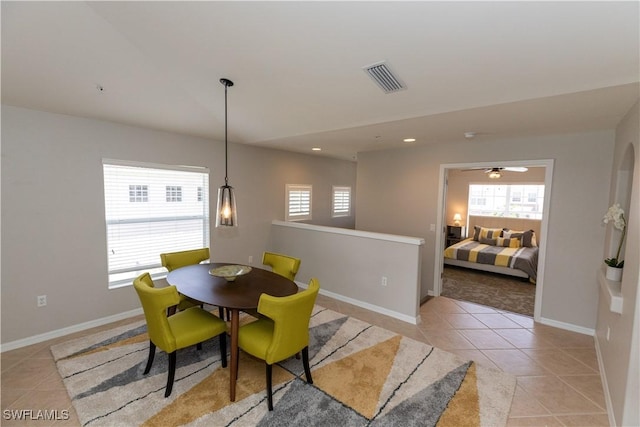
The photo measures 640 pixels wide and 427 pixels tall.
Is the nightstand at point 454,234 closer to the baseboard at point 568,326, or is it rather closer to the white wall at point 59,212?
the baseboard at point 568,326

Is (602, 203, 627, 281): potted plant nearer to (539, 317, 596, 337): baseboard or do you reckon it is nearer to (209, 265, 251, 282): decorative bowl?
(539, 317, 596, 337): baseboard

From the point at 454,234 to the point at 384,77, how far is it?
5.80m

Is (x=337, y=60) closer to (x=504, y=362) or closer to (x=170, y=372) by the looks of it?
(x=170, y=372)

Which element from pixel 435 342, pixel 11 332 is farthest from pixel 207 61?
pixel 435 342

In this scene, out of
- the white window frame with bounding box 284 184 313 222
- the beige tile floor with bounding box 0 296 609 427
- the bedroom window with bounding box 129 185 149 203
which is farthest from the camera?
the white window frame with bounding box 284 184 313 222

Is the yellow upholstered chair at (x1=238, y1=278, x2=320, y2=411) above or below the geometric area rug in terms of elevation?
above

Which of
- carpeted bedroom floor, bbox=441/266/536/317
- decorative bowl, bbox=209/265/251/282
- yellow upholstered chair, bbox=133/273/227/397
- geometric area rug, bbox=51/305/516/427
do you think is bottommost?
geometric area rug, bbox=51/305/516/427

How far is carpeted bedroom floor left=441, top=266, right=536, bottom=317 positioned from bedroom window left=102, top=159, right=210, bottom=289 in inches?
164

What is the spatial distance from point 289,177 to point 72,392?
4.16 m

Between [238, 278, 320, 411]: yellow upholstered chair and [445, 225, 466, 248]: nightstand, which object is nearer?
[238, 278, 320, 411]: yellow upholstered chair

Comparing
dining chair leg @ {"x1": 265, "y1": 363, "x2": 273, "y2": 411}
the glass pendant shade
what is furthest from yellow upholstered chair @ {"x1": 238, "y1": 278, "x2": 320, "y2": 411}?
the glass pendant shade

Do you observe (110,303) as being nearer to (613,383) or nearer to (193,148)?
(193,148)

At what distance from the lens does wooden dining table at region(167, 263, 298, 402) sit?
2.21 meters

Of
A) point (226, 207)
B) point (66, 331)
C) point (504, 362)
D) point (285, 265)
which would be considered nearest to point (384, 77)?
point (226, 207)
